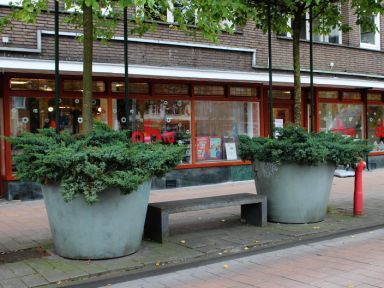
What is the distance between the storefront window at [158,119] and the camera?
38.9 feet

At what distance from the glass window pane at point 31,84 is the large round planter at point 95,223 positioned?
534cm

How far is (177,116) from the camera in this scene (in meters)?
12.7

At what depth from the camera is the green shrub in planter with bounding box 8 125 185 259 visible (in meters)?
5.35

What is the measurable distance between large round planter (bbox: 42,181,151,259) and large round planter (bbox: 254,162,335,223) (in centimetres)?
253

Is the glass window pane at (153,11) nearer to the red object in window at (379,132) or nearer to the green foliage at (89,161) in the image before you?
the green foliage at (89,161)

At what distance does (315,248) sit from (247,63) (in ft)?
26.4

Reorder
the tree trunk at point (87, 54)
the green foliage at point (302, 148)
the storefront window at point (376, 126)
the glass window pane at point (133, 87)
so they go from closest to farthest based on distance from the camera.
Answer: the tree trunk at point (87, 54) → the green foliage at point (302, 148) → the glass window pane at point (133, 87) → the storefront window at point (376, 126)

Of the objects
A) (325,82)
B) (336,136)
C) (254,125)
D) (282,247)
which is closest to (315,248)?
(282,247)

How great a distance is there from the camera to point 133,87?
11906 millimetres

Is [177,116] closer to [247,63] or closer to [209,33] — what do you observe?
[247,63]

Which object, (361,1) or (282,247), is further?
(361,1)

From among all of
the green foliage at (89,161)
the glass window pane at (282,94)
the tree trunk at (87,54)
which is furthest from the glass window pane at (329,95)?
the tree trunk at (87,54)

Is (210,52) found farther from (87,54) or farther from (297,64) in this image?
(87,54)

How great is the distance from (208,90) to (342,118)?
6.02 metres
